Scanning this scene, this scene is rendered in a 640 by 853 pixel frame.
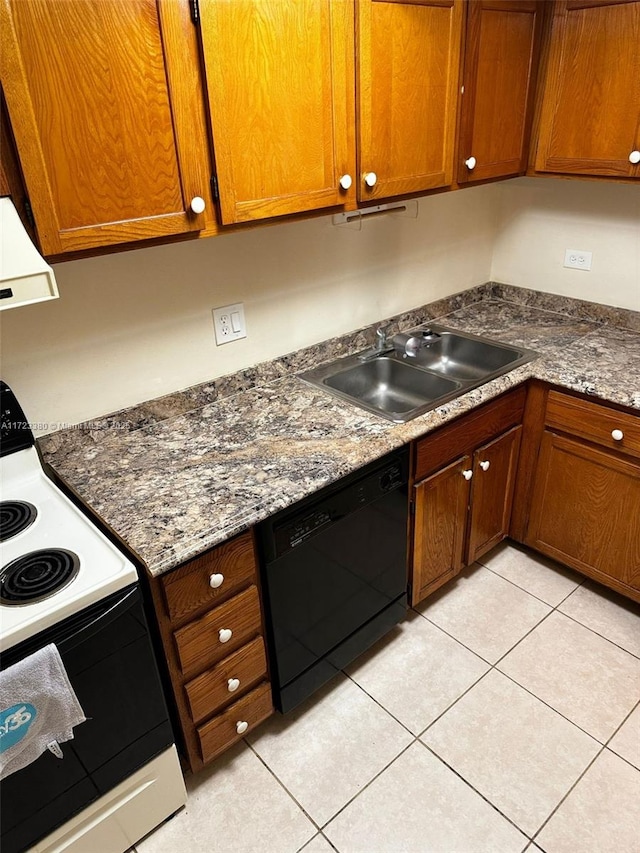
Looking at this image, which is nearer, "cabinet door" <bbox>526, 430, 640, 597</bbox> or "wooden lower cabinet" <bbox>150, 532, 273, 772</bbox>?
"wooden lower cabinet" <bbox>150, 532, 273, 772</bbox>

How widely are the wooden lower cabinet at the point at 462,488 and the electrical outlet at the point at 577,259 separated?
0.69 meters

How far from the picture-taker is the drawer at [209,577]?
4.34ft

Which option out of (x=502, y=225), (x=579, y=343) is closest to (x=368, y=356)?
(x=579, y=343)

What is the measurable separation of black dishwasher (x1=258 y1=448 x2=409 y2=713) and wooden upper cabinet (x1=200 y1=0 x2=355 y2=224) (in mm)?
762

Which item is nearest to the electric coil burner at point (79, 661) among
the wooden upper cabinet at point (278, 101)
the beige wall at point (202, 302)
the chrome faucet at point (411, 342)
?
the beige wall at point (202, 302)

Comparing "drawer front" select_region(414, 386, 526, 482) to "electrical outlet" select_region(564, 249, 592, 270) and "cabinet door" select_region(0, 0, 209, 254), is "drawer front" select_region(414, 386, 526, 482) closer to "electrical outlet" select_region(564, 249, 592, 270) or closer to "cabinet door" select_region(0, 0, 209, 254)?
"electrical outlet" select_region(564, 249, 592, 270)

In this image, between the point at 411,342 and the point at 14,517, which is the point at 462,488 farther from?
the point at 14,517

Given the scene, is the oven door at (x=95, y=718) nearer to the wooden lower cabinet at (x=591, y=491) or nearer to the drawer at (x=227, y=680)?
the drawer at (x=227, y=680)

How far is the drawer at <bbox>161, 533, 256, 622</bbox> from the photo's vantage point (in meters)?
1.32

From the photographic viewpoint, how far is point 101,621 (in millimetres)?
1180

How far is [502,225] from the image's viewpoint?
8.55 feet

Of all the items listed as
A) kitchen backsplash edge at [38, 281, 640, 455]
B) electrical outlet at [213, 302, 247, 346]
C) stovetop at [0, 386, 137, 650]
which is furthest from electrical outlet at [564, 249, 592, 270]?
stovetop at [0, 386, 137, 650]

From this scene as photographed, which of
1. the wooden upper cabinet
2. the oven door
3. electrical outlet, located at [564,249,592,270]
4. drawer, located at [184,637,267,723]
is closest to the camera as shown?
the oven door

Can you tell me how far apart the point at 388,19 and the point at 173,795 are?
6.93ft
